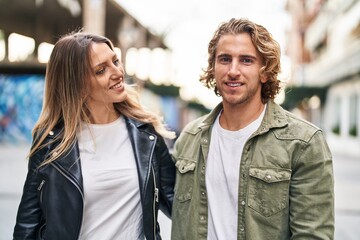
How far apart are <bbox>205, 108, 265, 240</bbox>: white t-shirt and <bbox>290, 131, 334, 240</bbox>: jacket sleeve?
296 millimetres

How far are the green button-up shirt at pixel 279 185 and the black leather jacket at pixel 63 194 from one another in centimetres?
27

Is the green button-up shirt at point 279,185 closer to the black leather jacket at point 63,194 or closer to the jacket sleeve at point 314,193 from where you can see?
the jacket sleeve at point 314,193

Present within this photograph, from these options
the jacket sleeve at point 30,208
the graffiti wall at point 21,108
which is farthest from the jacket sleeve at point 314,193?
the graffiti wall at point 21,108

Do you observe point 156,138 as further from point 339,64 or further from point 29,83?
point 339,64

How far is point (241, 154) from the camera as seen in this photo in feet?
7.68

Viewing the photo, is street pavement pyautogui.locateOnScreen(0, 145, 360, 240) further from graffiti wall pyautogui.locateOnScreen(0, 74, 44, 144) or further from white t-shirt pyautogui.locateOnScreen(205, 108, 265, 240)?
graffiti wall pyautogui.locateOnScreen(0, 74, 44, 144)

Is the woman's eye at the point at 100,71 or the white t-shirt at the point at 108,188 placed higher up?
the woman's eye at the point at 100,71

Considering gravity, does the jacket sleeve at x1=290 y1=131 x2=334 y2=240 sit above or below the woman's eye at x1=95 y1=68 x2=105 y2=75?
below

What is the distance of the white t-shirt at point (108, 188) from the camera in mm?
2561

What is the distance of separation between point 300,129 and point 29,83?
812 inches

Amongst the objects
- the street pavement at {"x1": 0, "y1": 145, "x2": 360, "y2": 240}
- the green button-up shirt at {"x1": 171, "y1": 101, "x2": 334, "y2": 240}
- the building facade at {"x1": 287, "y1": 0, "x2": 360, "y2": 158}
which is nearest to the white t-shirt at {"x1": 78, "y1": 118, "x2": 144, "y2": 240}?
the green button-up shirt at {"x1": 171, "y1": 101, "x2": 334, "y2": 240}

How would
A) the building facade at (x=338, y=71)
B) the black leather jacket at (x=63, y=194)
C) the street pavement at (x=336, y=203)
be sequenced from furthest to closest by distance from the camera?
1. the building facade at (x=338, y=71)
2. the street pavement at (x=336, y=203)
3. the black leather jacket at (x=63, y=194)

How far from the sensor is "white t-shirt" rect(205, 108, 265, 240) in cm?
232

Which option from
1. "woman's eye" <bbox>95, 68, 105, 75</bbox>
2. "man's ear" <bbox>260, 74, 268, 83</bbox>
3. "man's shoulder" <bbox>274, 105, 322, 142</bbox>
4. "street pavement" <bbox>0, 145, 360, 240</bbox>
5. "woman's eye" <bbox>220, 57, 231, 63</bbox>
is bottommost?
"street pavement" <bbox>0, 145, 360, 240</bbox>
